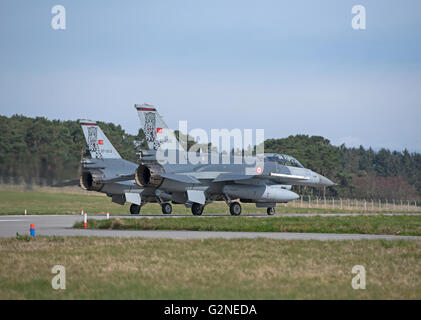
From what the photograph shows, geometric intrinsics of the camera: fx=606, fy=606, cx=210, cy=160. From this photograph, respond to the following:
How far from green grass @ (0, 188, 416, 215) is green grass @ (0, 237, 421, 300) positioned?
77.6 feet

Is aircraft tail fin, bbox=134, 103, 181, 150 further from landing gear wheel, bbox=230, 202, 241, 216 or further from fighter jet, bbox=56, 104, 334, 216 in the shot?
landing gear wheel, bbox=230, 202, 241, 216

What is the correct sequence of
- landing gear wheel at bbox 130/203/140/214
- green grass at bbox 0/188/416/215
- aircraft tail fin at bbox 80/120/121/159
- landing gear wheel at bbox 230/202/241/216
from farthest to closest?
green grass at bbox 0/188/416/215
landing gear wheel at bbox 130/203/140/214
aircraft tail fin at bbox 80/120/121/159
landing gear wheel at bbox 230/202/241/216

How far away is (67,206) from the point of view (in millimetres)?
49906

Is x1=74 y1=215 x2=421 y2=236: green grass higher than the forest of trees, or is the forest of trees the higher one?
the forest of trees

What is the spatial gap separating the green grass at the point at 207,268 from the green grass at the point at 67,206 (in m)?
23.6

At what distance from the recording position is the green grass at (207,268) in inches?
415

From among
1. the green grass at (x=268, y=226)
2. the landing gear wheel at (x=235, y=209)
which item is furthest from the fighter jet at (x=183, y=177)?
the green grass at (x=268, y=226)

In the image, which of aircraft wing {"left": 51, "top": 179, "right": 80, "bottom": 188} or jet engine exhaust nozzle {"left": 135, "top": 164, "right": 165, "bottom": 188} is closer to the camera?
jet engine exhaust nozzle {"left": 135, "top": 164, "right": 165, "bottom": 188}

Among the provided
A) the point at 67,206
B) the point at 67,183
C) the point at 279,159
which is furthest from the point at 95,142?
the point at 67,206

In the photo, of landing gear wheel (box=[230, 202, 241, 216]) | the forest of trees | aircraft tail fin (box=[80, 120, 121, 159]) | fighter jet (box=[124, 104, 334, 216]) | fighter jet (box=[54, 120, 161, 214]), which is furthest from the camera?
the forest of trees

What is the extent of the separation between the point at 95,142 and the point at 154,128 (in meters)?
5.47

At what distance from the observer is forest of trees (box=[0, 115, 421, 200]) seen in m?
38.9

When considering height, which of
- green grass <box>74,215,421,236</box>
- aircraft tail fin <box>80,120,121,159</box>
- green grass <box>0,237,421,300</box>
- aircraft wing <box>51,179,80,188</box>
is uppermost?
aircraft tail fin <box>80,120,121,159</box>

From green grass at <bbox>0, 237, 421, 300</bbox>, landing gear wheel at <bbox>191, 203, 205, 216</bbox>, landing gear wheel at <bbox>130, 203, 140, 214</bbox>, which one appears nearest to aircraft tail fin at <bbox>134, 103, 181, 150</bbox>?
landing gear wheel at <bbox>191, 203, 205, 216</bbox>
